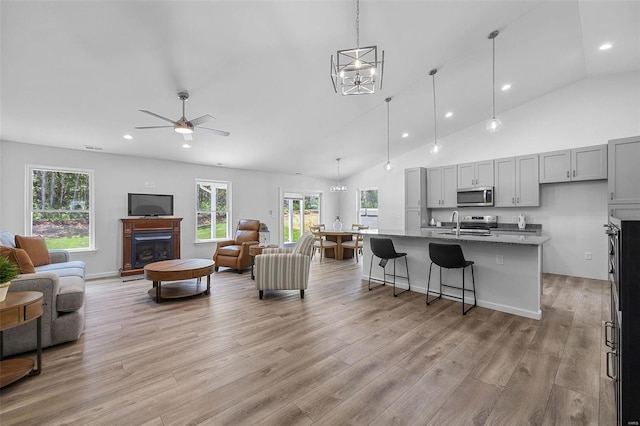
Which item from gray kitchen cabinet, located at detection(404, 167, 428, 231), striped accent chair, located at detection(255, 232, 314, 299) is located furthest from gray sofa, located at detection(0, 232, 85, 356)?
gray kitchen cabinet, located at detection(404, 167, 428, 231)

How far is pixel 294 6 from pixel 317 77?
3.93 feet

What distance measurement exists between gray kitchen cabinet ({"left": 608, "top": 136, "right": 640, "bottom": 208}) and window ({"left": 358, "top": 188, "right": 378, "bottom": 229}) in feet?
16.5

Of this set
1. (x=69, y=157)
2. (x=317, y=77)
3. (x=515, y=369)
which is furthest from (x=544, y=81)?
(x=69, y=157)

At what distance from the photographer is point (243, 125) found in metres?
4.82

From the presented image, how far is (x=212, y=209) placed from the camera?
22.4 feet

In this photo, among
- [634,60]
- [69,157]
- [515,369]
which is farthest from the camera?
[69,157]

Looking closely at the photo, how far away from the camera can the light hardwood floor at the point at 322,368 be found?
1.71m

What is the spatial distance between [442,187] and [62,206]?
304 inches

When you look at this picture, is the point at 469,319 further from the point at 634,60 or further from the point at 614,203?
the point at 634,60

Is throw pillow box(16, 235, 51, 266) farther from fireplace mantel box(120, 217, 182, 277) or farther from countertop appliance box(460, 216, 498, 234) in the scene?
countertop appliance box(460, 216, 498, 234)

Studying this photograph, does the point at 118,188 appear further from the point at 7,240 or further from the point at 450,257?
the point at 450,257

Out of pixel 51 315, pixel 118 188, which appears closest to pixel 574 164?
pixel 51 315

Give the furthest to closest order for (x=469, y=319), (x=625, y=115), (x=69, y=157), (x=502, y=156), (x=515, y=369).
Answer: (x=502, y=156) < (x=69, y=157) < (x=625, y=115) < (x=469, y=319) < (x=515, y=369)

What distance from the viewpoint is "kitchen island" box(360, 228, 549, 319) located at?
10.5 ft
